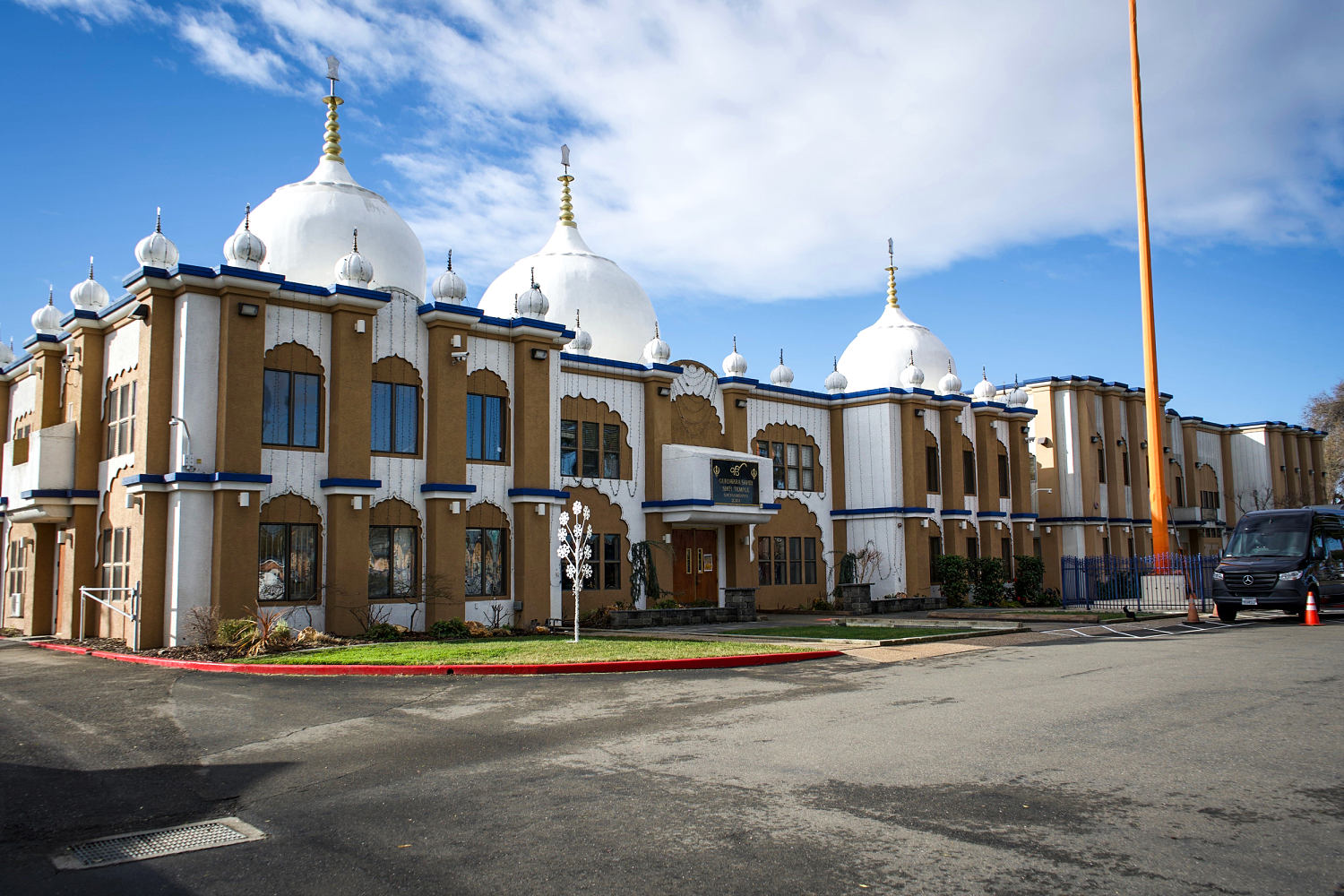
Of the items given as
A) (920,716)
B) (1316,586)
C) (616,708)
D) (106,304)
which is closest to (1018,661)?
(920,716)

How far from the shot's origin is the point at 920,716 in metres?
10.9

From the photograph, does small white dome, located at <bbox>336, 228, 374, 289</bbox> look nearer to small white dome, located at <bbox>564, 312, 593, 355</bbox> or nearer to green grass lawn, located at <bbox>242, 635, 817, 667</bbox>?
small white dome, located at <bbox>564, 312, 593, 355</bbox>

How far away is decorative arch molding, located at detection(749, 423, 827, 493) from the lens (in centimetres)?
3256

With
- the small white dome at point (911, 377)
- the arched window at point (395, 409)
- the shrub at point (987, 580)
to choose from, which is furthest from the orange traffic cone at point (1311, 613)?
the arched window at point (395, 409)

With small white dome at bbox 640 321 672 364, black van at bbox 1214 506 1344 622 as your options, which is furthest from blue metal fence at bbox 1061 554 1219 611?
small white dome at bbox 640 321 672 364

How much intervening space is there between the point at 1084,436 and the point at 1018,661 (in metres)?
29.3

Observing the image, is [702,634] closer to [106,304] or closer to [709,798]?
[709,798]

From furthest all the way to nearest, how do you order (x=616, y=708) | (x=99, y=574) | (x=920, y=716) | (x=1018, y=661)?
(x=99, y=574) < (x=1018, y=661) < (x=616, y=708) < (x=920, y=716)

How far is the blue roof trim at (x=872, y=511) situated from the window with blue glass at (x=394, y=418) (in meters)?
16.5

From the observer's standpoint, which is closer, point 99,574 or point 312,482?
point 312,482

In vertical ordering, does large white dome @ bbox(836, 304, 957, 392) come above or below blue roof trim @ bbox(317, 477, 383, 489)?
above

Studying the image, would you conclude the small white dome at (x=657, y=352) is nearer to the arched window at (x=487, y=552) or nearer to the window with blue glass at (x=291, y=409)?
the arched window at (x=487, y=552)

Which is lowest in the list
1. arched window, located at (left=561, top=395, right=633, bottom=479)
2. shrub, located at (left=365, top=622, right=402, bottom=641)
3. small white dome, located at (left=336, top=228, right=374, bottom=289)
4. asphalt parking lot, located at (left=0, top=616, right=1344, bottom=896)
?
asphalt parking lot, located at (left=0, top=616, right=1344, bottom=896)

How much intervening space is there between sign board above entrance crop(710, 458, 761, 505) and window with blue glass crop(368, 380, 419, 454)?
8.74 metres
